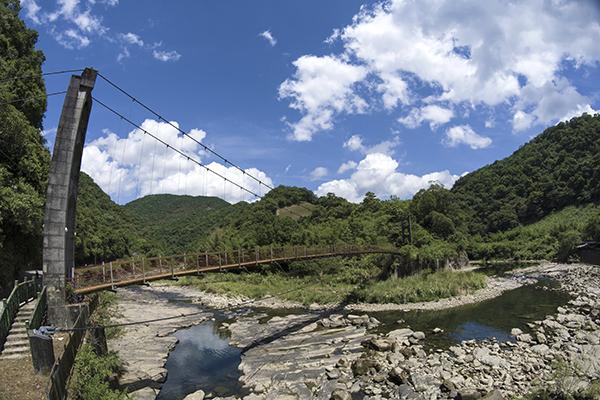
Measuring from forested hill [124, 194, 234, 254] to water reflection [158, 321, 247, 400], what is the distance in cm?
6251

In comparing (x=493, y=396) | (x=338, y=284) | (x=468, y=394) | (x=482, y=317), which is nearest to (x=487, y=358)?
(x=468, y=394)

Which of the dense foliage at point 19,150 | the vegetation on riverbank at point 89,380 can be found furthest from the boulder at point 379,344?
the dense foliage at point 19,150

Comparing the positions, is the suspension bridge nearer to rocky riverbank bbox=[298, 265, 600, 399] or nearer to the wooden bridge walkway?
the wooden bridge walkway

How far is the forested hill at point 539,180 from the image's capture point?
252 ft

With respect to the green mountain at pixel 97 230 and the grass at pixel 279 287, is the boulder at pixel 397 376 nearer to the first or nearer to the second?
the grass at pixel 279 287

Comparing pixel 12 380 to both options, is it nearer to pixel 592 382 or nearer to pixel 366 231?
pixel 592 382

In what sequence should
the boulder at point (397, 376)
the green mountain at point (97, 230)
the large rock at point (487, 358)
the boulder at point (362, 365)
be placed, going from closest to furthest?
the boulder at point (397, 376)
the large rock at point (487, 358)
the boulder at point (362, 365)
the green mountain at point (97, 230)

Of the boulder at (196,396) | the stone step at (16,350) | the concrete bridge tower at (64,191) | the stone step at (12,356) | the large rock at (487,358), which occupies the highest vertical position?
the concrete bridge tower at (64,191)

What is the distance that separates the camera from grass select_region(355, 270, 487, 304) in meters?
27.6

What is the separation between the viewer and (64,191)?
501 inches

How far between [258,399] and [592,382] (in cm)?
935

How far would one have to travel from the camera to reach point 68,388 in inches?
389

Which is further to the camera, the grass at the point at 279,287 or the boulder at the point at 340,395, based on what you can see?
the grass at the point at 279,287

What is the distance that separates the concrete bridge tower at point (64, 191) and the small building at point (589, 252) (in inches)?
1903
